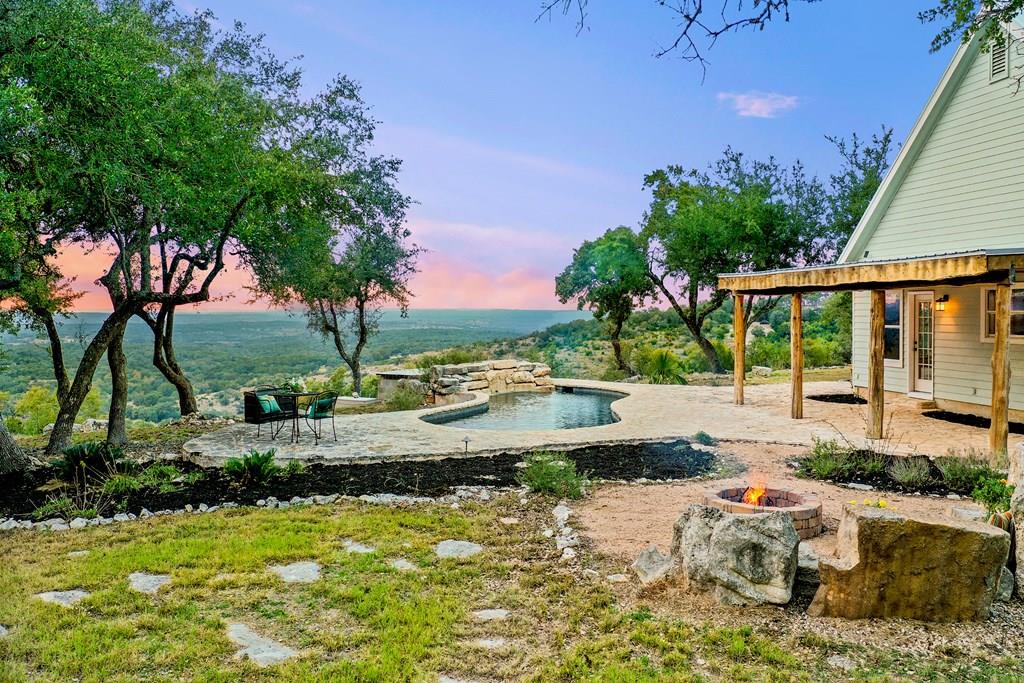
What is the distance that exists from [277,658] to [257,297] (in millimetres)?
12490

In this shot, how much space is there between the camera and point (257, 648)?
3.34 metres

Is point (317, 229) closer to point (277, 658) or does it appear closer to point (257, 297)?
point (257, 297)

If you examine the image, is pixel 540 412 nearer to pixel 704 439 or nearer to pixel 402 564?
pixel 704 439

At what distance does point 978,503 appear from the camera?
5.99 meters

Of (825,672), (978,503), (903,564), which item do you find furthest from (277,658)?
(978,503)

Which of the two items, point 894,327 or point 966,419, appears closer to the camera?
point 966,419

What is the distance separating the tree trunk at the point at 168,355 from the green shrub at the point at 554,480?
8.52 meters

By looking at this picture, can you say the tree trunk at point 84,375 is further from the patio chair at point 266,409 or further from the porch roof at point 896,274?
the porch roof at point 896,274

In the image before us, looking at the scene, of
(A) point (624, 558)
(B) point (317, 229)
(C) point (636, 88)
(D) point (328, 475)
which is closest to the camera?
(A) point (624, 558)

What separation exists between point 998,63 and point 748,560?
1107 centimetres

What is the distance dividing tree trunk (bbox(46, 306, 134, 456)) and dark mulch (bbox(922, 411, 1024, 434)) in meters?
13.1

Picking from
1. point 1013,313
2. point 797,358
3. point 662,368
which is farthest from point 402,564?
point 662,368

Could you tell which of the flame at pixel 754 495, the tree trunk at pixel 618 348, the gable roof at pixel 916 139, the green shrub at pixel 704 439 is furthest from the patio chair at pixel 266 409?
the tree trunk at pixel 618 348

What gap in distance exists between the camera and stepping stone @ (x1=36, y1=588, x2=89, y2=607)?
3.91 metres
